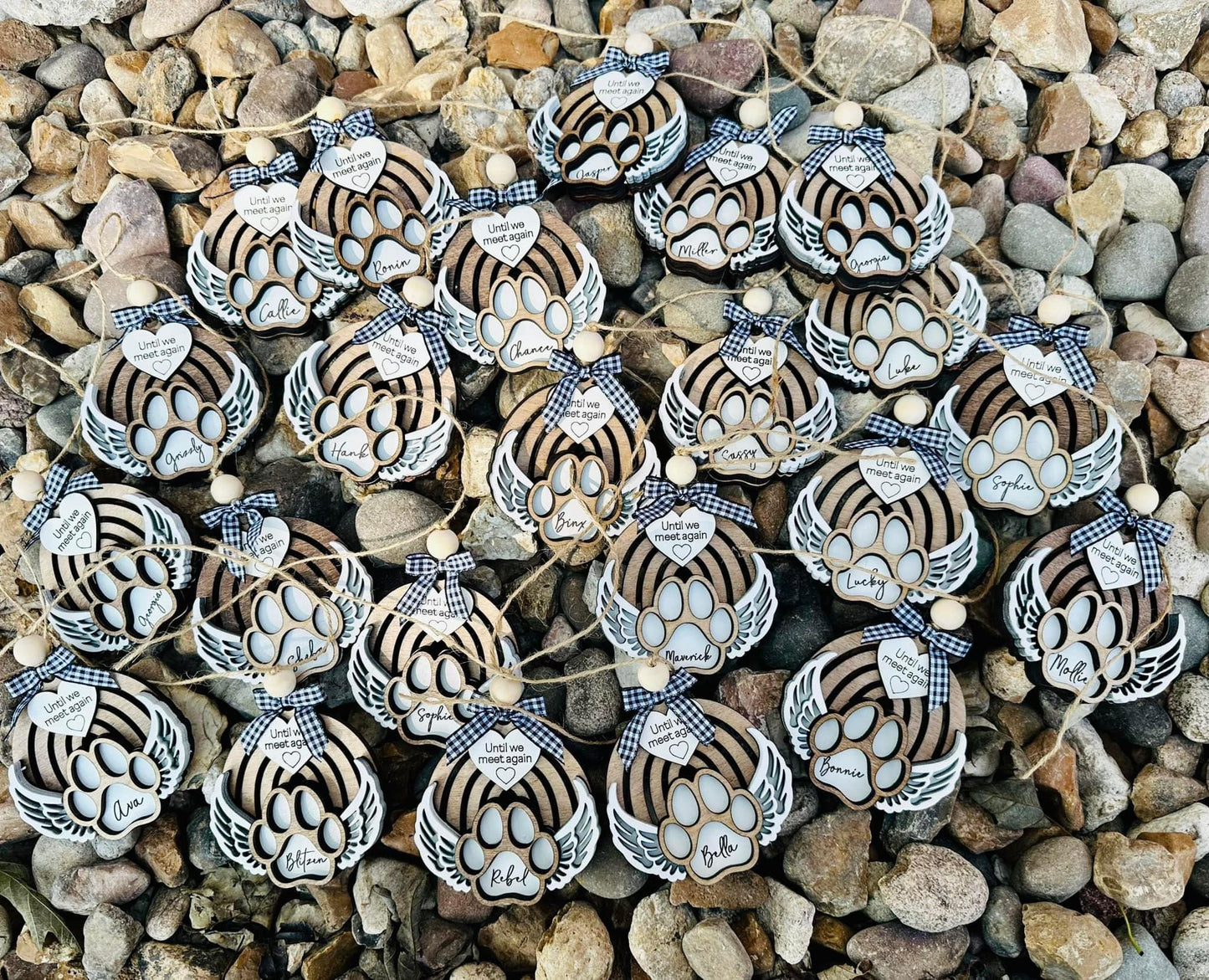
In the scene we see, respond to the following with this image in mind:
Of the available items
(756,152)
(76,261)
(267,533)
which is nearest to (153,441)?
(267,533)

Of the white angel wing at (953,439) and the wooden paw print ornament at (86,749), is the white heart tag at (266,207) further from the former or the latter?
the white angel wing at (953,439)

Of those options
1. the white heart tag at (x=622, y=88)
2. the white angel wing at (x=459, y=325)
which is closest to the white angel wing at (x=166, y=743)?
the white angel wing at (x=459, y=325)

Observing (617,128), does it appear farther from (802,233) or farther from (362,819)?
(362,819)

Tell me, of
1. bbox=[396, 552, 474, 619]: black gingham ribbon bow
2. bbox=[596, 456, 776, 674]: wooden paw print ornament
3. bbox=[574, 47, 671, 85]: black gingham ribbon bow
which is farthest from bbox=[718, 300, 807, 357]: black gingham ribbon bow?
bbox=[396, 552, 474, 619]: black gingham ribbon bow

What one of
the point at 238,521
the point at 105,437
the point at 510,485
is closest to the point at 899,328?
the point at 510,485

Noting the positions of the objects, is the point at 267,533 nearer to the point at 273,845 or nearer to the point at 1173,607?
the point at 273,845

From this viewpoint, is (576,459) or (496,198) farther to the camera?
(496,198)
